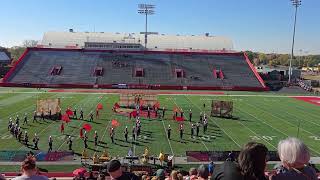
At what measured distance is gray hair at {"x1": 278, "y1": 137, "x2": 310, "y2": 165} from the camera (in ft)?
12.9

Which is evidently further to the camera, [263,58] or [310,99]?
[263,58]

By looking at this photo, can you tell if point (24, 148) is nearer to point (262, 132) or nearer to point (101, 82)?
point (262, 132)

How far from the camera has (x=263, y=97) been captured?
48.7 metres

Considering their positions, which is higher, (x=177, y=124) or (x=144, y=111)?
(x=144, y=111)

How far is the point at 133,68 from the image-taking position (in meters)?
63.6

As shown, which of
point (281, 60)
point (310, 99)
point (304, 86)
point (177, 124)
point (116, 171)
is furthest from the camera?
point (281, 60)

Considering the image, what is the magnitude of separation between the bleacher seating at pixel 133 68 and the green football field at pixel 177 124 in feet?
40.1

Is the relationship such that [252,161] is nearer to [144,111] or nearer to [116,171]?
[116,171]

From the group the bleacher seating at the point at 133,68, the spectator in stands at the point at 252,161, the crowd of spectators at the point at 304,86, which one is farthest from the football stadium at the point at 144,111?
the crowd of spectators at the point at 304,86

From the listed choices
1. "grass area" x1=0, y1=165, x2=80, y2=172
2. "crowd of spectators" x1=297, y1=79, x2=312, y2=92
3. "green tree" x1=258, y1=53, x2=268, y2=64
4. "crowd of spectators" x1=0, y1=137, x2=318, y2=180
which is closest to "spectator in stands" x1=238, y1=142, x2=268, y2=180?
"crowd of spectators" x1=0, y1=137, x2=318, y2=180

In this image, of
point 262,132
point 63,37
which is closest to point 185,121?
point 262,132

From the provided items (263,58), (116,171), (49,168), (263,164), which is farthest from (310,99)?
(263,58)

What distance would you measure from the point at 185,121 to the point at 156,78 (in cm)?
2947

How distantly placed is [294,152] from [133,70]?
59.2 meters
